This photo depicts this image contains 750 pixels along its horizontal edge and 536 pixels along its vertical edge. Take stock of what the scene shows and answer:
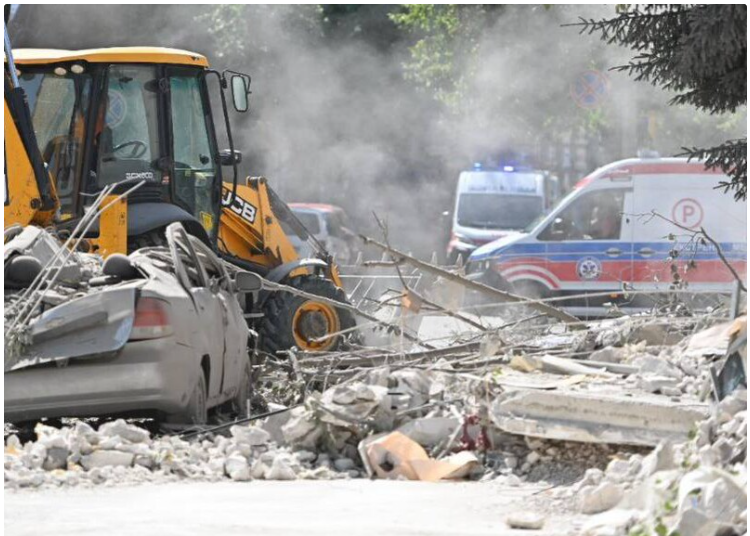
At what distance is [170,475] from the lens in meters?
7.94

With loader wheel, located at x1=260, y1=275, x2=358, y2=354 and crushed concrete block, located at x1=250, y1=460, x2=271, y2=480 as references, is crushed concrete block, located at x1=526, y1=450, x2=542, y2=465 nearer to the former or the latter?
crushed concrete block, located at x1=250, y1=460, x2=271, y2=480

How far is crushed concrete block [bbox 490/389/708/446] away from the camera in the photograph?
25.4 ft

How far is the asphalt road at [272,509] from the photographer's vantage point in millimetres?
6355

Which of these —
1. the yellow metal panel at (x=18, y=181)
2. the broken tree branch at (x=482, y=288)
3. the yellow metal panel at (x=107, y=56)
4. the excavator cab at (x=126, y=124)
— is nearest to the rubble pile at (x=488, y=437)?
the broken tree branch at (x=482, y=288)

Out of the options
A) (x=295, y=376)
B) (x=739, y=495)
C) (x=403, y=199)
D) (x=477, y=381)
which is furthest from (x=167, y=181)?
(x=403, y=199)

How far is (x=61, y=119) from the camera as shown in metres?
12.8

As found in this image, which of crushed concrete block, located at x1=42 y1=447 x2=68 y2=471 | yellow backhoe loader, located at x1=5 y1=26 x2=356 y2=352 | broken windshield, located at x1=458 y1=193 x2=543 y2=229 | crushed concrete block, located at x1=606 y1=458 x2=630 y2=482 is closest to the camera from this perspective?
crushed concrete block, located at x1=606 y1=458 x2=630 y2=482

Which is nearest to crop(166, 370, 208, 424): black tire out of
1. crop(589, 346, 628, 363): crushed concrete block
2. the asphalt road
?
the asphalt road

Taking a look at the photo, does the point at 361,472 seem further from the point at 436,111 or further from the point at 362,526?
the point at 436,111

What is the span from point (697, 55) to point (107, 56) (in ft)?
18.8

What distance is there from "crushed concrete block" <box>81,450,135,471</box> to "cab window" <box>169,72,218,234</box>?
5586 millimetres

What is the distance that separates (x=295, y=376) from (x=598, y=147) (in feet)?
107

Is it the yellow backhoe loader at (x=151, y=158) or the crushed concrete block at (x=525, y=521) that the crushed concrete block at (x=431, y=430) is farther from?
the yellow backhoe loader at (x=151, y=158)

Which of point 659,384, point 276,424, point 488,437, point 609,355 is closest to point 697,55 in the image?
point 659,384
